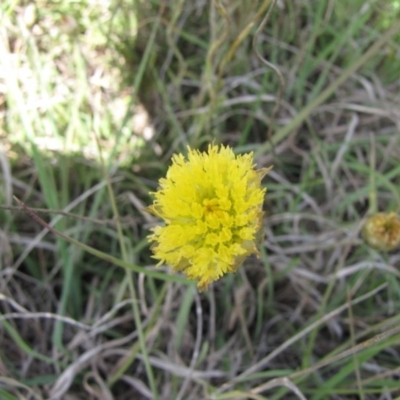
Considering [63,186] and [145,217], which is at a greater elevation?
[63,186]

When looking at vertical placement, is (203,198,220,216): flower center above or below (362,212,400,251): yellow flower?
above

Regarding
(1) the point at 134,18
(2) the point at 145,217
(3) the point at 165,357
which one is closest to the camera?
(3) the point at 165,357

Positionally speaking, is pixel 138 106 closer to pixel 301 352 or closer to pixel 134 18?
pixel 134 18

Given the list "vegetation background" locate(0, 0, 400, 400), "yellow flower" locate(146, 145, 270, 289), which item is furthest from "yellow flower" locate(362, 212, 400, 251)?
"yellow flower" locate(146, 145, 270, 289)

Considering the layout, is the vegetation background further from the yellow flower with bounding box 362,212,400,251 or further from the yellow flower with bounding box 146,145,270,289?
the yellow flower with bounding box 146,145,270,289

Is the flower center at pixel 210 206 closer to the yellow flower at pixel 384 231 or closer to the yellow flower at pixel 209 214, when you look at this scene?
the yellow flower at pixel 209 214

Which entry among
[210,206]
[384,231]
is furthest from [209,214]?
[384,231]

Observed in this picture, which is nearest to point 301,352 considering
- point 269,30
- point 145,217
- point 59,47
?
point 145,217
